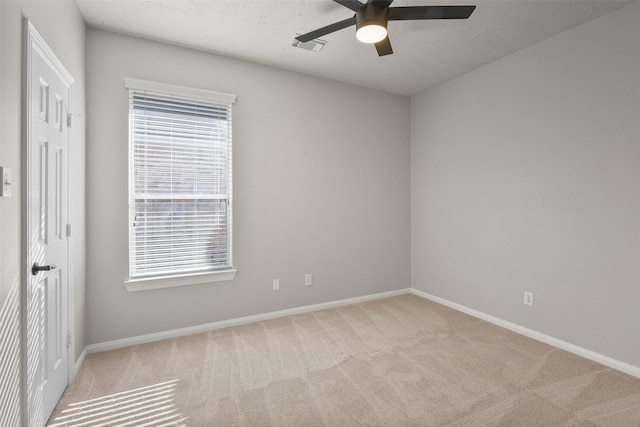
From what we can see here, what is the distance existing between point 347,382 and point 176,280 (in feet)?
5.90

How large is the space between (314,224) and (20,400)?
8.94 ft

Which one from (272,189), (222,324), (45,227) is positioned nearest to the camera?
(45,227)

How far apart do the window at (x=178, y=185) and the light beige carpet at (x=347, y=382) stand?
0.72 metres

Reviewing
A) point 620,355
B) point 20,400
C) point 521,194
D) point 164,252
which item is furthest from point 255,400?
point 521,194

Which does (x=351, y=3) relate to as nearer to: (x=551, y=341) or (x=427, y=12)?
(x=427, y=12)

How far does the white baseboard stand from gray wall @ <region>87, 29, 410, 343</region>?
875 millimetres

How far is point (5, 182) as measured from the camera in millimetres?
1375

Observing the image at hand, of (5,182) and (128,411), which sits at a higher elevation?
(5,182)

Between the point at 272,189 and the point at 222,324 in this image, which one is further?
the point at 272,189

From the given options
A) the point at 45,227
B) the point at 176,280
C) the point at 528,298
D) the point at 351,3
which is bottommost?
the point at 528,298

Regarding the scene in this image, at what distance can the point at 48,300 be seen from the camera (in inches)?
75.4

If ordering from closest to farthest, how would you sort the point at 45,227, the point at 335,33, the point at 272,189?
the point at 45,227
the point at 335,33
the point at 272,189

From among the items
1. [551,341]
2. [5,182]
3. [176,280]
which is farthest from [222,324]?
[551,341]

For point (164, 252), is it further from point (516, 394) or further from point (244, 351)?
point (516, 394)
